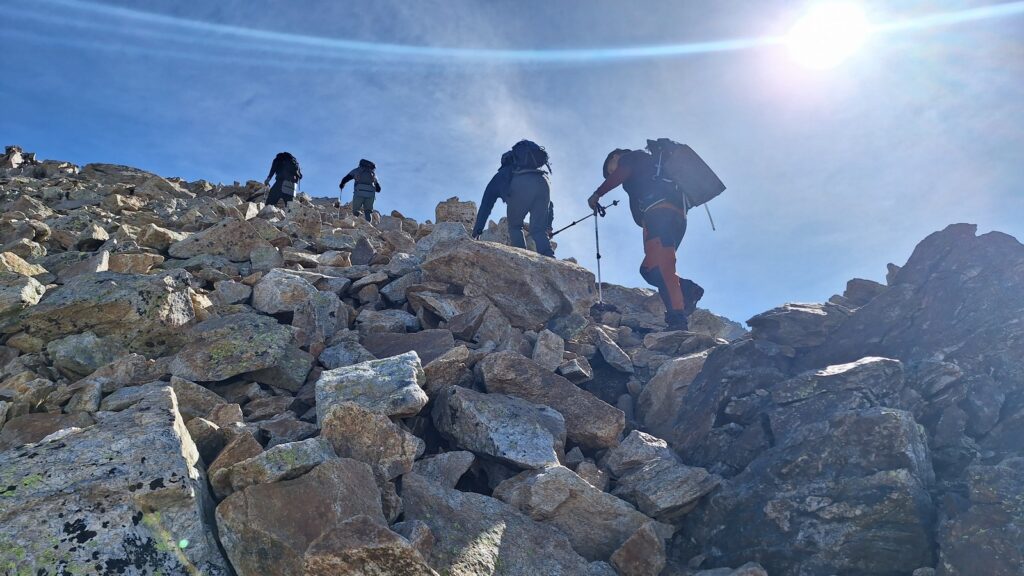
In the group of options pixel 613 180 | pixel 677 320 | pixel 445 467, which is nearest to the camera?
pixel 445 467

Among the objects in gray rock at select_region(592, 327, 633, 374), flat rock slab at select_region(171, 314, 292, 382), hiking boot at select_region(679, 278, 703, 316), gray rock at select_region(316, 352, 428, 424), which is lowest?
gray rock at select_region(316, 352, 428, 424)

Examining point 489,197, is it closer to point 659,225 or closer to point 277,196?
point 659,225

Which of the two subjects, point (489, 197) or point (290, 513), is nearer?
point (290, 513)

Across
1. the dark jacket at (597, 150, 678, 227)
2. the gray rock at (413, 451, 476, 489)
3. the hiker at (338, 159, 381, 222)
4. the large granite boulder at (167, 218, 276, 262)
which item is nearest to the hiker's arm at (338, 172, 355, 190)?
the hiker at (338, 159, 381, 222)

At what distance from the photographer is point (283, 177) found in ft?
76.7

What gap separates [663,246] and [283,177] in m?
16.3

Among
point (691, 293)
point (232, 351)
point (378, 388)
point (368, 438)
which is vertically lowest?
point (368, 438)

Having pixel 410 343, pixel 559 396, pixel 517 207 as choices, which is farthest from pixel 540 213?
pixel 559 396

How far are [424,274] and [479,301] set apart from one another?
1.35 m

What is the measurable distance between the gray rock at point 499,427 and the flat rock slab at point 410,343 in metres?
1.19

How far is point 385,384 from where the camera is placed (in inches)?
250

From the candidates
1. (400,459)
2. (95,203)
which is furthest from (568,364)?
(95,203)

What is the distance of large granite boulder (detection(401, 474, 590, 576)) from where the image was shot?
15.4 ft

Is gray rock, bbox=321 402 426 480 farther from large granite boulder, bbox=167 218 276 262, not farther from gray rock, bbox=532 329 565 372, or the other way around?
large granite boulder, bbox=167 218 276 262
